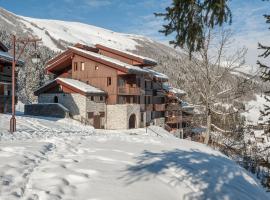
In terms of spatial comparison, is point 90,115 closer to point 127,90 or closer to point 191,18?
point 127,90

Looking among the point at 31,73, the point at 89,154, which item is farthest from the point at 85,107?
the point at 31,73

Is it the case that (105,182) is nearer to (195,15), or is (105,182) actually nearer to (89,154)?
(89,154)

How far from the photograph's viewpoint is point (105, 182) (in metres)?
9.45

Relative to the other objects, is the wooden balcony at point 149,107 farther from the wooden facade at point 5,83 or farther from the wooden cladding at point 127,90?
the wooden facade at point 5,83

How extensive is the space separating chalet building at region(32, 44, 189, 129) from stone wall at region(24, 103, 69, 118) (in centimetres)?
120

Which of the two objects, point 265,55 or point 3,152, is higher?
point 265,55

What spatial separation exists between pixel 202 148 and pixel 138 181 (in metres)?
9.83

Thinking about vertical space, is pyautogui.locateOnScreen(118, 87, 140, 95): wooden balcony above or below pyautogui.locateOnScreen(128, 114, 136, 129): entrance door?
above

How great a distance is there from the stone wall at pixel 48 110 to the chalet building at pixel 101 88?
1.20 meters

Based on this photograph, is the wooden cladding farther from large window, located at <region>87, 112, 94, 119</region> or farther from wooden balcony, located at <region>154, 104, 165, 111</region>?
wooden balcony, located at <region>154, 104, 165, 111</region>

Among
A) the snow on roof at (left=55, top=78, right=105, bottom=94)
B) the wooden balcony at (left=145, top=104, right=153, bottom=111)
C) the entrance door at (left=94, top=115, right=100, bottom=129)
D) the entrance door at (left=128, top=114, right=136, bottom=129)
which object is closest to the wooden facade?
the snow on roof at (left=55, top=78, right=105, bottom=94)

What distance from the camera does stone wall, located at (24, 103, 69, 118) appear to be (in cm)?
4038

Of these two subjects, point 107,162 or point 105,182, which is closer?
point 105,182

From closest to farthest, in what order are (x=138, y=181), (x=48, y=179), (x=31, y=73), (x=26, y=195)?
(x=26, y=195)
(x=48, y=179)
(x=138, y=181)
(x=31, y=73)
